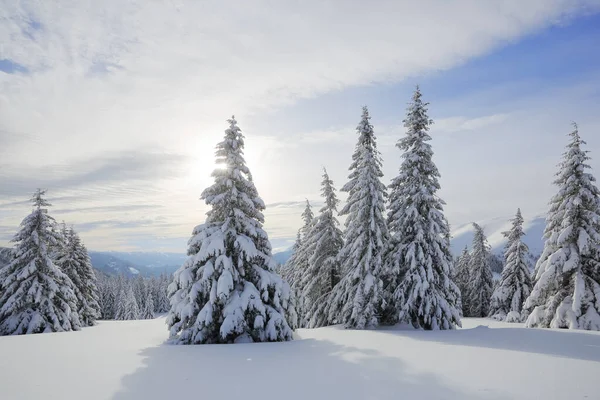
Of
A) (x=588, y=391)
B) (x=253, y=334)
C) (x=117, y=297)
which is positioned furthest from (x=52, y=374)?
(x=117, y=297)

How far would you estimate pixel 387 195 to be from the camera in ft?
71.8

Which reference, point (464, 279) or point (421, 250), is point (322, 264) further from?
point (464, 279)

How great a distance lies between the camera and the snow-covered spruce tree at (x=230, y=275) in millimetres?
14023

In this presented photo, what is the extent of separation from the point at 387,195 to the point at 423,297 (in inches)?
267

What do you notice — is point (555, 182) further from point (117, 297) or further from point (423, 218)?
point (117, 297)

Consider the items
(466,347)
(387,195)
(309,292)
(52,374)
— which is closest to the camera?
(52,374)

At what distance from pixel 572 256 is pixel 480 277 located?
1122 inches

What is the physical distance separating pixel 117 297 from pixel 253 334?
3281 inches

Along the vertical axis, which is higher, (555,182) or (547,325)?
(555,182)

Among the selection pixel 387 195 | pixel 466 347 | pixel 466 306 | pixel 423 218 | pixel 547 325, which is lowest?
pixel 466 306

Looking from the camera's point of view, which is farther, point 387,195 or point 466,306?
point 466,306

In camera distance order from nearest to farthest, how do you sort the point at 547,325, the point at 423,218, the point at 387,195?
the point at 547,325
the point at 423,218
the point at 387,195

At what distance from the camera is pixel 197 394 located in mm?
6535


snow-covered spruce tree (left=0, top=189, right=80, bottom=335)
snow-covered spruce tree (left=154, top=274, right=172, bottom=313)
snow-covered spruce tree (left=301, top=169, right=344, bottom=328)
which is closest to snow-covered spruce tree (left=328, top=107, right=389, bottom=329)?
Answer: snow-covered spruce tree (left=301, top=169, right=344, bottom=328)
